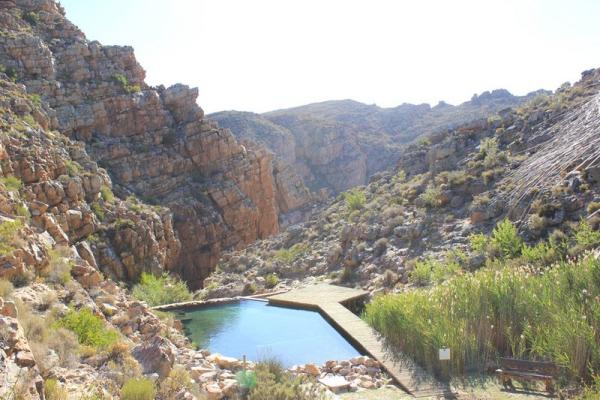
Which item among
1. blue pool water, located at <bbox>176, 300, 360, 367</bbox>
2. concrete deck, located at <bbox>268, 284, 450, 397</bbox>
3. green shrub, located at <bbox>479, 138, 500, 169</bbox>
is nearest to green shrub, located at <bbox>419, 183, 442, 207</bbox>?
green shrub, located at <bbox>479, 138, 500, 169</bbox>

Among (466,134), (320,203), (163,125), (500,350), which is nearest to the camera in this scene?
(500,350)

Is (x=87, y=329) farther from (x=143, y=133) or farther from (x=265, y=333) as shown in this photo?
(x=143, y=133)

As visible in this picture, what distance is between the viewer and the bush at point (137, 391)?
19.2ft

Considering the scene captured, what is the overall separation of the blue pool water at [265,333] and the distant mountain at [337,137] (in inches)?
2101

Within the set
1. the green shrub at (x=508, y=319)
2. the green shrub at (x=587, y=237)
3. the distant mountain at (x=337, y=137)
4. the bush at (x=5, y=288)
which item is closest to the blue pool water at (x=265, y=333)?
the green shrub at (x=508, y=319)

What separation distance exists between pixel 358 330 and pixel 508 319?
4.00 m

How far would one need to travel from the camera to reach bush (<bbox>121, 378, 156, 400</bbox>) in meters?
5.84

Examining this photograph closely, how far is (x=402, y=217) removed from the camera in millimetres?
21406

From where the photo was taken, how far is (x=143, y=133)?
3562 centimetres

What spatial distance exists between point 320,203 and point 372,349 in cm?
4955

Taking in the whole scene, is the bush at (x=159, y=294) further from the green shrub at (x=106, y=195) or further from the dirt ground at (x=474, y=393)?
the dirt ground at (x=474, y=393)

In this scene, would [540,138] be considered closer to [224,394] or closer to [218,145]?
[224,394]

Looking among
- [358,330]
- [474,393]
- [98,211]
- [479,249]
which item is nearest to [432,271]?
[479,249]

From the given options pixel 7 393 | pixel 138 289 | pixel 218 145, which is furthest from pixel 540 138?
pixel 218 145
